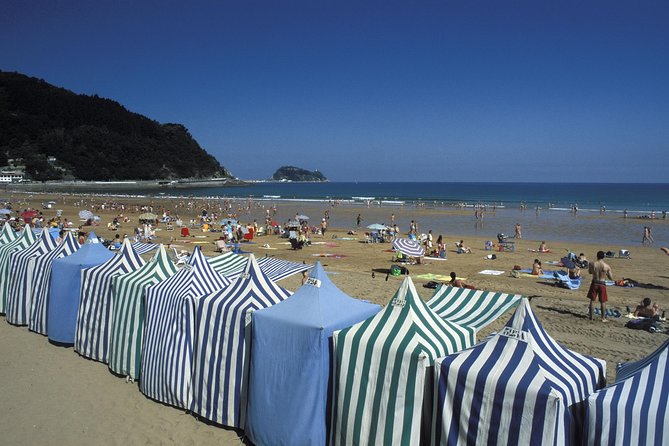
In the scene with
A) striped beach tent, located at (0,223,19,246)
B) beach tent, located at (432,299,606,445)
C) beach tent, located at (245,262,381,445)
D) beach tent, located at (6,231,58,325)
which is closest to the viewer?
beach tent, located at (432,299,606,445)

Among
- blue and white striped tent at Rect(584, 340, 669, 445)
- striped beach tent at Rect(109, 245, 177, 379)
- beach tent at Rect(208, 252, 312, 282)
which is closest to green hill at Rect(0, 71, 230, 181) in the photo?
beach tent at Rect(208, 252, 312, 282)

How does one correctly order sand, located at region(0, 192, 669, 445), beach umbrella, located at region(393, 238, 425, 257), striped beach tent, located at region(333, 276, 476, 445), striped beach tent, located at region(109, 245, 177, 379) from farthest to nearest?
beach umbrella, located at region(393, 238, 425, 257) < striped beach tent, located at region(109, 245, 177, 379) < sand, located at region(0, 192, 669, 445) < striped beach tent, located at region(333, 276, 476, 445)

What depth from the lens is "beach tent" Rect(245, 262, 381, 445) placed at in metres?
4.85

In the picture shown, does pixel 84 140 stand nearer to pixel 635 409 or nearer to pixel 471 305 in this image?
pixel 471 305

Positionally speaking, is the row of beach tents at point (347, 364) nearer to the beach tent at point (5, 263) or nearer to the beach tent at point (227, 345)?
the beach tent at point (227, 345)

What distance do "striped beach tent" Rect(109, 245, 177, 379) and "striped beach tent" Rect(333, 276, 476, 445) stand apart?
3.52 metres

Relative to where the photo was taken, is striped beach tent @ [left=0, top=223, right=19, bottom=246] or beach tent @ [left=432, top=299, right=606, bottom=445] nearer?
beach tent @ [left=432, top=299, right=606, bottom=445]

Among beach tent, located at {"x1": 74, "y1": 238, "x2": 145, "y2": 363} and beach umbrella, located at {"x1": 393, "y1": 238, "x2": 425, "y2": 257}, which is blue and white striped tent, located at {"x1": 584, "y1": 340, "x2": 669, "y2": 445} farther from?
beach umbrella, located at {"x1": 393, "y1": 238, "x2": 425, "y2": 257}

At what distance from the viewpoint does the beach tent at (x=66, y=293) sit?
8180 millimetres

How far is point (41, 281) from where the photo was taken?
8.84 m

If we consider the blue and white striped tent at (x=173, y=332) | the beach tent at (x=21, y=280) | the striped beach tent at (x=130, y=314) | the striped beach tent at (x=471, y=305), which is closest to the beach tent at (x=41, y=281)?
the beach tent at (x=21, y=280)

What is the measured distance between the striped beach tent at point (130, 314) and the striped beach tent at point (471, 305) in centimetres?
406

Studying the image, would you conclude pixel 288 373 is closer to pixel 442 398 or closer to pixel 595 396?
pixel 442 398

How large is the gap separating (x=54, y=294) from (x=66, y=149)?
12663cm
